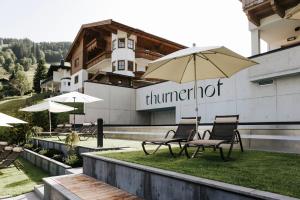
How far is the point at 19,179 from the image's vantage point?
380 inches

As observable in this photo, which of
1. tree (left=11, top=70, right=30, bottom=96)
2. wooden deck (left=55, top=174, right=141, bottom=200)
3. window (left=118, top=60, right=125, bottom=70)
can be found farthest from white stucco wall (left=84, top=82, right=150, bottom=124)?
tree (left=11, top=70, right=30, bottom=96)

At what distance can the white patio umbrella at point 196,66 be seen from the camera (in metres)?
7.61

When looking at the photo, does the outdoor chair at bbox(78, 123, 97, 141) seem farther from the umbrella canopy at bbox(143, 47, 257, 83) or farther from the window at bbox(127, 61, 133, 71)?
the window at bbox(127, 61, 133, 71)

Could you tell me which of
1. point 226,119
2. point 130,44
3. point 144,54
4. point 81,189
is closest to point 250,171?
point 226,119

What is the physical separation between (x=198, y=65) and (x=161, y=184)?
14.6 ft

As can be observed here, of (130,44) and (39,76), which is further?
(39,76)

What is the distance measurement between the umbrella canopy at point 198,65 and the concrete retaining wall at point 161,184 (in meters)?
2.78

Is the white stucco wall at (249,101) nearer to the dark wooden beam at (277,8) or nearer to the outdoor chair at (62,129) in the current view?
the dark wooden beam at (277,8)

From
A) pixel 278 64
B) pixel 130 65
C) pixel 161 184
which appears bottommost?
pixel 161 184

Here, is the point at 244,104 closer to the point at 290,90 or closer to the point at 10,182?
the point at 290,90

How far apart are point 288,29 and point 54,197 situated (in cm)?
1895

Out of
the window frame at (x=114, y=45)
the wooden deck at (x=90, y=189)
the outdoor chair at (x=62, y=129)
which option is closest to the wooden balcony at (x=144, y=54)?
the window frame at (x=114, y=45)

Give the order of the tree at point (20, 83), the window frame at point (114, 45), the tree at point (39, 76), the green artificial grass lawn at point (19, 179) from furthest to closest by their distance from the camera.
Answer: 1. the tree at point (20, 83)
2. the tree at point (39, 76)
3. the window frame at point (114, 45)
4. the green artificial grass lawn at point (19, 179)

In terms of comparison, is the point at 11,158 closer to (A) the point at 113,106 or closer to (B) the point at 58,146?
(B) the point at 58,146
